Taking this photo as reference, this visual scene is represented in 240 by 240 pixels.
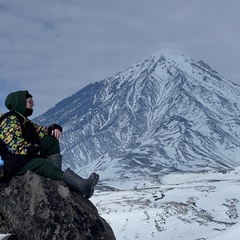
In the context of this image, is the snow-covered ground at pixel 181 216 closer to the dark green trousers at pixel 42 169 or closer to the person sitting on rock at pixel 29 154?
the person sitting on rock at pixel 29 154

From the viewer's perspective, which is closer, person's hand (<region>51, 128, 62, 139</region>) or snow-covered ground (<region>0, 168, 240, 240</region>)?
person's hand (<region>51, 128, 62, 139</region>)

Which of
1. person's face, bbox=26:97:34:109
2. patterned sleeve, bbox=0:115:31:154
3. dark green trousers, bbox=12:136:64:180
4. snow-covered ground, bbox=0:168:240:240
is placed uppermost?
person's face, bbox=26:97:34:109

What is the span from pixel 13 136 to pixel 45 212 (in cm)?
137

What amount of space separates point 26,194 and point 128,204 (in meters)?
80.4

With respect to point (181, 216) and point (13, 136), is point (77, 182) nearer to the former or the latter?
point (13, 136)

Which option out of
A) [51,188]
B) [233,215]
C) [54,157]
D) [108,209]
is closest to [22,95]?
[54,157]

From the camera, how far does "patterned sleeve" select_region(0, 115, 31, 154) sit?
6996 millimetres

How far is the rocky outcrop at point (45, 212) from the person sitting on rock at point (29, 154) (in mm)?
132

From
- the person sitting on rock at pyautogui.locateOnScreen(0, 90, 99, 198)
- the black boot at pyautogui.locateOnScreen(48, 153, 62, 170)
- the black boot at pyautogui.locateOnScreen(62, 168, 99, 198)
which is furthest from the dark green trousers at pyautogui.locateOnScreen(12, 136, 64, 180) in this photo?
the black boot at pyautogui.locateOnScreen(48, 153, 62, 170)

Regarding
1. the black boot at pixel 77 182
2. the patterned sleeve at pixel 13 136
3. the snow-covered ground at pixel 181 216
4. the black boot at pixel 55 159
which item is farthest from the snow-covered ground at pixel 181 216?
the patterned sleeve at pixel 13 136

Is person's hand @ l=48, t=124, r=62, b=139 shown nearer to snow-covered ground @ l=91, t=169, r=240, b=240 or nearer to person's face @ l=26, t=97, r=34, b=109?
person's face @ l=26, t=97, r=34, b=109

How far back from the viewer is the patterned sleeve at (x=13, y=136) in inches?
275

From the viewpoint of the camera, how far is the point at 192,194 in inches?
3391

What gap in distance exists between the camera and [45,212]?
21.6 feet
